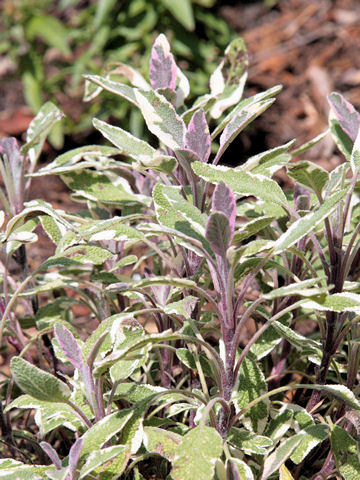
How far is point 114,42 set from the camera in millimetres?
2939

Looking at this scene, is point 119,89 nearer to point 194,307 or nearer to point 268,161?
point 268,161

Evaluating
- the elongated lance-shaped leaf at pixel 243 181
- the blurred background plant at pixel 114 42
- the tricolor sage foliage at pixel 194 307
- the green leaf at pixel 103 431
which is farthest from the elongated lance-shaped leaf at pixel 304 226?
the blurred background plant at pixel 114 42

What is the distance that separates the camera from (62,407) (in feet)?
2.97

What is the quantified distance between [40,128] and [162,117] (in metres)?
0.36

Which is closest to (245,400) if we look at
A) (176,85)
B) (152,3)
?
(176,85)

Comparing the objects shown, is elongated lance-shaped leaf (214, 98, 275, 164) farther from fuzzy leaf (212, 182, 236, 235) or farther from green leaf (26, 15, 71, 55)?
green leaf (26, 15, 71, 55)

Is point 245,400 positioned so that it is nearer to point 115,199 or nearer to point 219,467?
point 219,467

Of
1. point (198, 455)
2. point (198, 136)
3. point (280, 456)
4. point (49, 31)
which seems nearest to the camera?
point (198, 455)

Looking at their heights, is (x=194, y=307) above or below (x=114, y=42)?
below

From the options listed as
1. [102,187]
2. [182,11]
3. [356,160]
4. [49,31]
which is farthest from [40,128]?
[49,31]

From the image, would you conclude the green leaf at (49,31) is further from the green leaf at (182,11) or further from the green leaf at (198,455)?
the green leaf at (198,455)

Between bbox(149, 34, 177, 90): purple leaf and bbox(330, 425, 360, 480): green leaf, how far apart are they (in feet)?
2.19

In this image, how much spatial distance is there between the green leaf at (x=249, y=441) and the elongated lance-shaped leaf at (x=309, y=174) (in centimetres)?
41

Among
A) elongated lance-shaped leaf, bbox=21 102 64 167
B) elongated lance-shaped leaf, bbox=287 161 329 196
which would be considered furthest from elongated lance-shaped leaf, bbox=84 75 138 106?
elongated lance-shaped leaf, bbox=287 161 329 196
